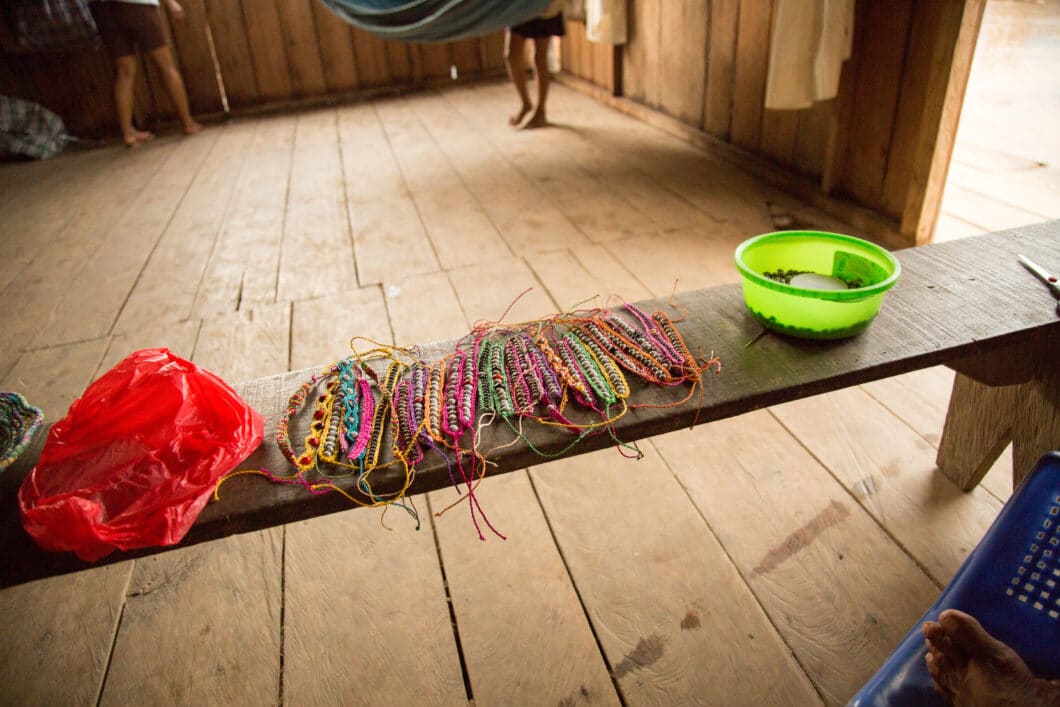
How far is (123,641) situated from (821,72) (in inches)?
74.0

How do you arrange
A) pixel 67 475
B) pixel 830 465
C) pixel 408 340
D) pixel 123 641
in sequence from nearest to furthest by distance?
pixel 67 475 < pixel 123 641 < pixel 830 465 < pixel 408 340

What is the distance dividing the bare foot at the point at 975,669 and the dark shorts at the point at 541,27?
2.81m

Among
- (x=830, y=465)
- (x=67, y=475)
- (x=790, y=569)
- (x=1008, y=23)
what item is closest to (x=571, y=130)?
(x=1008, y=23)

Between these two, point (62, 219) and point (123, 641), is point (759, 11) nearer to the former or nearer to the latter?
point (123, 641)

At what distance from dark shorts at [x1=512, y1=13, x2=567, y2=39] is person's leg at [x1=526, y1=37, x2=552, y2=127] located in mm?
30

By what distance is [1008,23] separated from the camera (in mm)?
3096

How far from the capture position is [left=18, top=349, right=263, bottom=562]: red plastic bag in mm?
629

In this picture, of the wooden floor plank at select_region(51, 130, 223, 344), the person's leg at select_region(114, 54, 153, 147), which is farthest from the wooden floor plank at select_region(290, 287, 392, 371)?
the person's leg at select_region(114, 54, 153, 147)

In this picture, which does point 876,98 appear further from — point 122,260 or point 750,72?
point 122,260

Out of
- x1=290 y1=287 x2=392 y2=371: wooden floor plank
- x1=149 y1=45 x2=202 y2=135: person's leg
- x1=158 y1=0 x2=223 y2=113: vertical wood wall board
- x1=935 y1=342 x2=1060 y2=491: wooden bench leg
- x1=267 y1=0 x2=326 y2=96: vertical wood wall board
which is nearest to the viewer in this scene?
x1=935 y1=342 x2=1060 y2=491: wooden bench leg

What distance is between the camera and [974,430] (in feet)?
3.39

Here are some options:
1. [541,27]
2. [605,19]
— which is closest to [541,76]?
[541,27]

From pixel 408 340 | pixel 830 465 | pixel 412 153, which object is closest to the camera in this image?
pixel 830 465

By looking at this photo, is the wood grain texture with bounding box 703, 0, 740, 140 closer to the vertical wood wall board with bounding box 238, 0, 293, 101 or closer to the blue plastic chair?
the blue plastic chair
